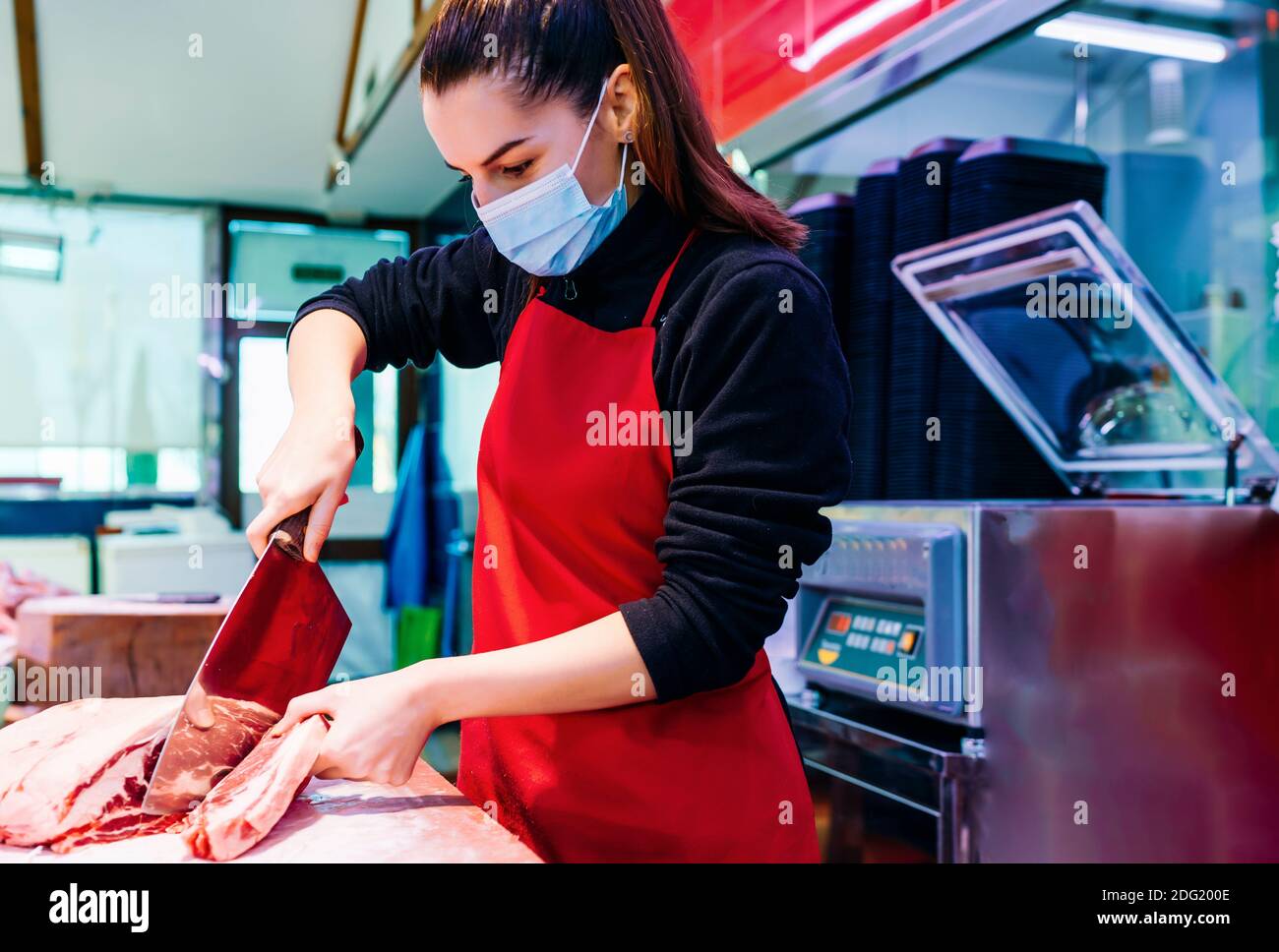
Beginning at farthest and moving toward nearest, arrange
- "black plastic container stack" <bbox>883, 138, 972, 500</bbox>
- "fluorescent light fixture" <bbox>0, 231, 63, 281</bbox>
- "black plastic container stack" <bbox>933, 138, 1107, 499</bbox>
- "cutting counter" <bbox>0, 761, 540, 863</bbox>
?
"fluorescent light fixture" <bbox>0, 231, 63, 281</bbox> → "black plastic container stack" <bbox>883, 138, 972, 500</bbox> → "black plastic container stack" <bbox>933, 138, 1107, 499</bbox> → "cutting counter" <bbox>0, 761, 540, 863</bbox>

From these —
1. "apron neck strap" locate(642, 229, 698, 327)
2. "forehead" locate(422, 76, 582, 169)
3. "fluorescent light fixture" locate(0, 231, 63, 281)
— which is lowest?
"apron neck strap" locate(642, 229, 698, 327)

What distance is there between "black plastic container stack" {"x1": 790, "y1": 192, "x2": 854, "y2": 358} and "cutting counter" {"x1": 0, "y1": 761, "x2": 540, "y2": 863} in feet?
5.71

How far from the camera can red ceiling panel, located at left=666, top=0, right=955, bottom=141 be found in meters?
2.24

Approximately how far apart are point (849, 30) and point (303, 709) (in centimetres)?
197

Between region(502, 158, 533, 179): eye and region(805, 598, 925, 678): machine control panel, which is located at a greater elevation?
region(502, 158, 533, 179): eye

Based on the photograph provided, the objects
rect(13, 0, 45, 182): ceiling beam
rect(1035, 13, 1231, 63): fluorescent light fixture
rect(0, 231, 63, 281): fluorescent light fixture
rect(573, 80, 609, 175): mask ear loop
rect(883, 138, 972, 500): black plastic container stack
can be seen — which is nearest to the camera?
rect(573, 80, 609, 175): mask ear loop

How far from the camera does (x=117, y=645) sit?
1.94 metres

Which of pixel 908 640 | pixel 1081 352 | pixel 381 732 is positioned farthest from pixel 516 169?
pixel 1081 352

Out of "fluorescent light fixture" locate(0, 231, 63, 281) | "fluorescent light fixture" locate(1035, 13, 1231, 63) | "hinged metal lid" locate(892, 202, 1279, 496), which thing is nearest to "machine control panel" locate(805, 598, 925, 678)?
"hinged metal lid" locate(892, 202, 1279, 496)

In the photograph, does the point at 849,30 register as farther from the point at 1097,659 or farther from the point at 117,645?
the point at 117,645

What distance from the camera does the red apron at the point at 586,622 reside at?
42.9 inches

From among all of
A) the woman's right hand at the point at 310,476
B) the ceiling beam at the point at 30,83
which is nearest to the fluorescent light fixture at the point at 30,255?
the ceiling beam at the point at 30,83

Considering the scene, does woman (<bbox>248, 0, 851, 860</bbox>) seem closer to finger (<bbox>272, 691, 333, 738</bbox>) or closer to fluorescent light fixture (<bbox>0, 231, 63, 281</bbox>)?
finger (<bbox>272, 691, 333, 738</bbox>)
